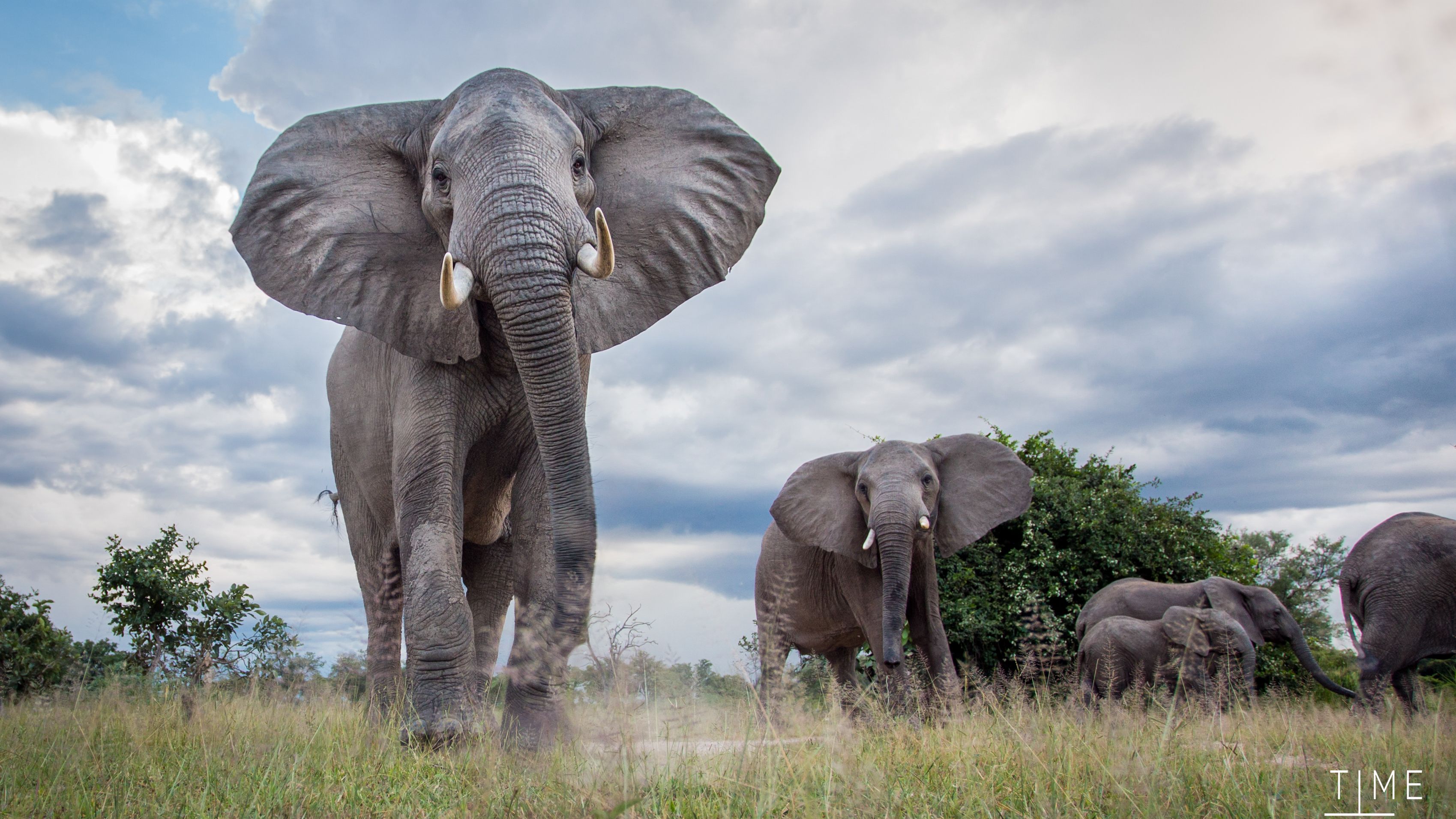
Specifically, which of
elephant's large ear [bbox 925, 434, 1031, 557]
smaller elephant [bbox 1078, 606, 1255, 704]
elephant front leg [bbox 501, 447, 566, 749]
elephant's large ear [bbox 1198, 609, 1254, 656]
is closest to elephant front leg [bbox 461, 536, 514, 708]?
elephant front leg [bbox 501, 447, 566, 749]

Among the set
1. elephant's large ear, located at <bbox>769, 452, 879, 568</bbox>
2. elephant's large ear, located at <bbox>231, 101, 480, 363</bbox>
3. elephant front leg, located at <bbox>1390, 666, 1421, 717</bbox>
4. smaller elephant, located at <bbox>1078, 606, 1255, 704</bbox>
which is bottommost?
elephant front leg, located at <bbox>1390, 666, 1421, 717</bbox>

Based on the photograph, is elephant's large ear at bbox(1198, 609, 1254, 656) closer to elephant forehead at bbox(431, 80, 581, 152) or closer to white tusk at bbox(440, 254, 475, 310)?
elephant forehead at bbox(431, 80, 581, 152)

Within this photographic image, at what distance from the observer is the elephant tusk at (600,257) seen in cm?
509

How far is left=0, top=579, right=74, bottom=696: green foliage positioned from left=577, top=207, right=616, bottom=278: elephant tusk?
30.7 ft

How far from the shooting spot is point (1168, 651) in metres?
10.5

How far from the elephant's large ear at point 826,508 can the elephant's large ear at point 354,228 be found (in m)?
5.52

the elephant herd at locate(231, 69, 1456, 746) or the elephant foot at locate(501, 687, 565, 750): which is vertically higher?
the elephant herd at locate(231, 69, 1456, 746)

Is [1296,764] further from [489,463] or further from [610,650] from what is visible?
[489,463]

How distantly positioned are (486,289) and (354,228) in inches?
57.8

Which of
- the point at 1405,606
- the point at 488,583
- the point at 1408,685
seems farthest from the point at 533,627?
the point at 1408,685

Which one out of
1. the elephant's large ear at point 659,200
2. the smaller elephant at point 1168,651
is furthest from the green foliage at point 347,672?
the smaller elephant at point 1168,651

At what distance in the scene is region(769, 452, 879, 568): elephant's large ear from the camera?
33.8 ft

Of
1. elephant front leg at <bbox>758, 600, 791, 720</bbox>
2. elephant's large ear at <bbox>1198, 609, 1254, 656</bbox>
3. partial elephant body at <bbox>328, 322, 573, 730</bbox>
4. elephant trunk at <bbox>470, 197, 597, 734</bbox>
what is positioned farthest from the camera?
elephant's large ear at <bbox>1198, 609, 1254, 656</bbox>

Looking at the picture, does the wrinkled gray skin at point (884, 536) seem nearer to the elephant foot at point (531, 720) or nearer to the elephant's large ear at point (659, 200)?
the elephant foot at point (531, 720)
